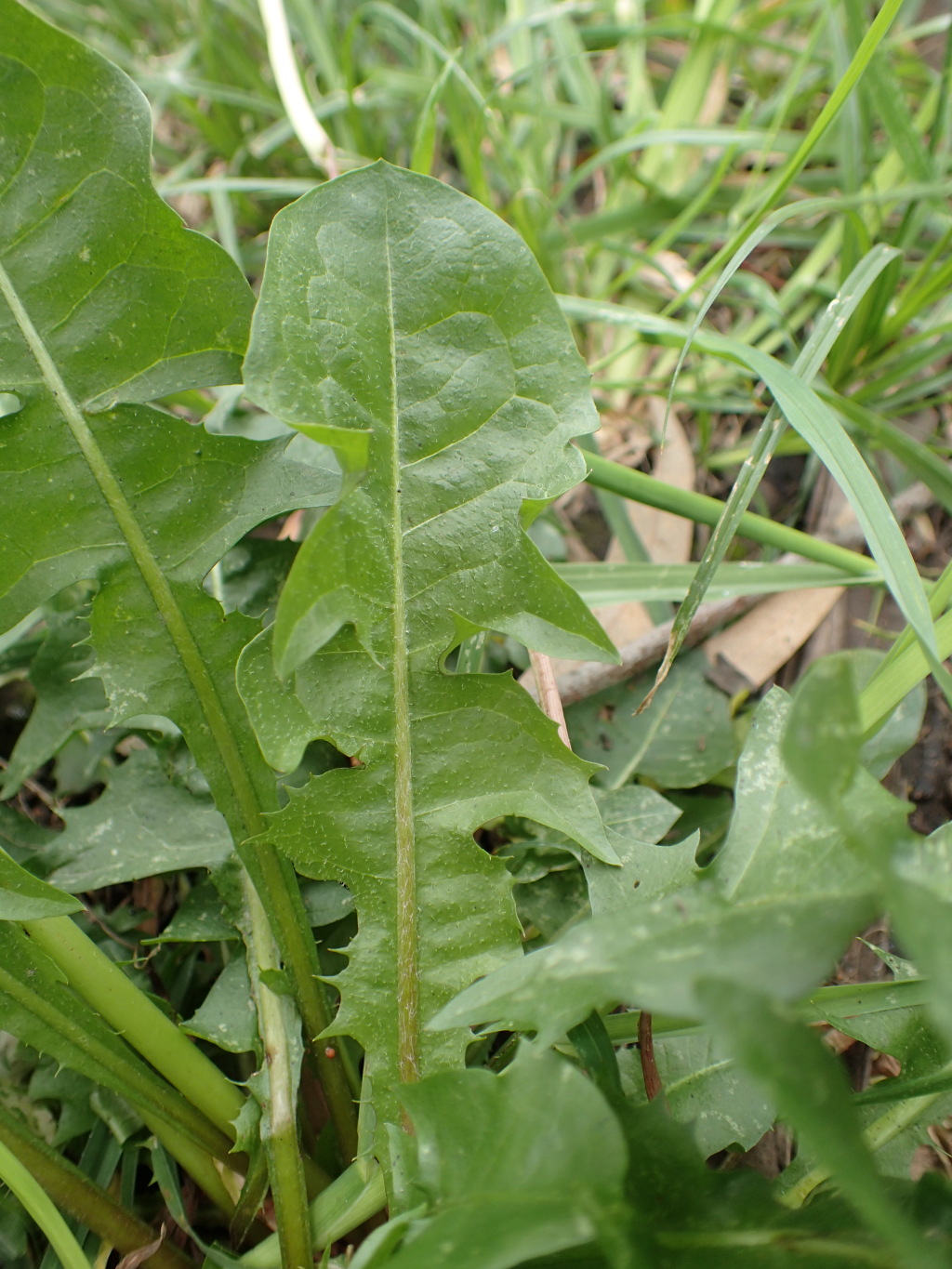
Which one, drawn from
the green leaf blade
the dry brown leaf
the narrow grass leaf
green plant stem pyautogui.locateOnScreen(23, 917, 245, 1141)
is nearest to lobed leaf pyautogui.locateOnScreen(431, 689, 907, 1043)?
the narrow grass leaf

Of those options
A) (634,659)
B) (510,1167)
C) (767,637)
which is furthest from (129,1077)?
(767,637)

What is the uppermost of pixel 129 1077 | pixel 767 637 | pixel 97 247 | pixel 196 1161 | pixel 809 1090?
pixel 97 247

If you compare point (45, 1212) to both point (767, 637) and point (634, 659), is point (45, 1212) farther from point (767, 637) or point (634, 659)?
point (767, 637)

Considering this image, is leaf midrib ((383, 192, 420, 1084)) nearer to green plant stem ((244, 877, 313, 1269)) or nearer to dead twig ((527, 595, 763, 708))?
green plant stem ((244, 877, 313, 1269))

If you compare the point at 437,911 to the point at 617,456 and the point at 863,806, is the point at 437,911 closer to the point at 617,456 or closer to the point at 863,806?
the point at 863,806

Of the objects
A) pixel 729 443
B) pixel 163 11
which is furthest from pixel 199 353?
pixel 163 11

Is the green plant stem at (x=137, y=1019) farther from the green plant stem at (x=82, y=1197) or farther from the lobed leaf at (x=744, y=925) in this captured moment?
the lobed leaf at (x=744, y=925)

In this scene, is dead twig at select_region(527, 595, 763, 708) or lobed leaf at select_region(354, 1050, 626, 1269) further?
dead twig at select_region(527, 595, 763, 708)
